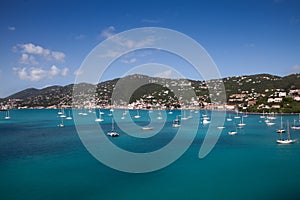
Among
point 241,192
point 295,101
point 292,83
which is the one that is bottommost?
point 241,192

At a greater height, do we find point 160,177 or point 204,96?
point 204,96

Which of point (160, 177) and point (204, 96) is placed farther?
point (204, 96)

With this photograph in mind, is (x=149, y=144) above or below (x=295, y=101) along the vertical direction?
below

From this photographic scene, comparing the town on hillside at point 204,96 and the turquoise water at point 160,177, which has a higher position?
the town on hillside at point 204,96

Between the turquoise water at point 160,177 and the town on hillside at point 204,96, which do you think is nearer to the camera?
the turquoise water at point 160,177

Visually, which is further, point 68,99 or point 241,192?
point 68,99

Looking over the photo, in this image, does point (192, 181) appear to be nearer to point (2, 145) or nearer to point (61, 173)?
point (61, 173)

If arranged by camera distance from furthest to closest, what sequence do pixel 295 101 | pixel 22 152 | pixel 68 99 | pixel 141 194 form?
pixel 68 99 < pixel 295 101 < pixel 22 152 < pixel 141 194

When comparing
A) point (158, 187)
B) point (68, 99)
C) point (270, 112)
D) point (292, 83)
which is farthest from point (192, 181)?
point (68, 99)

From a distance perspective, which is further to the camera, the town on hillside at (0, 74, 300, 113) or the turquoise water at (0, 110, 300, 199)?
the town on hillside at (0, 74, 300, 113)

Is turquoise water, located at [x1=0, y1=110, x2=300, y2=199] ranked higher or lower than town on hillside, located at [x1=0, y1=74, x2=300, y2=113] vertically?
lower

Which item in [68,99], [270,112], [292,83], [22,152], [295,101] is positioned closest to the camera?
[22,152]
